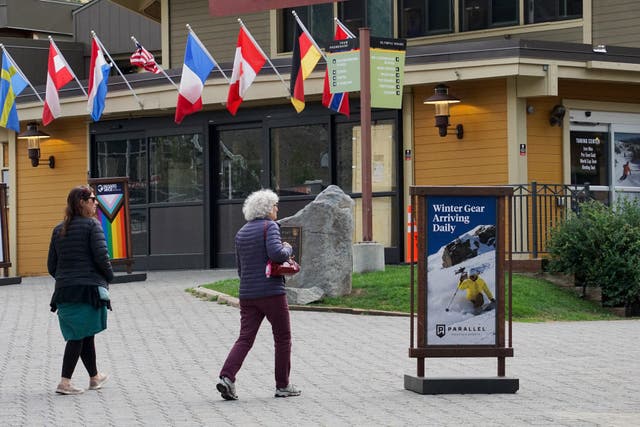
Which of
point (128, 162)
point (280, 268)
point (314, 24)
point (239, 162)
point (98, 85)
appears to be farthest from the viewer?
point (128, 162)

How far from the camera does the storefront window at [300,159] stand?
22.8 metres

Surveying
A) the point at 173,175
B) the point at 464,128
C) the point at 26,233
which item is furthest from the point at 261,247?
the point at 26,233

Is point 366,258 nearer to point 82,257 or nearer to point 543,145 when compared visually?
point 543,145

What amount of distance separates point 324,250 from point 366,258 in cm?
199

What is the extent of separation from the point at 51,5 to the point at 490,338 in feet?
87.9

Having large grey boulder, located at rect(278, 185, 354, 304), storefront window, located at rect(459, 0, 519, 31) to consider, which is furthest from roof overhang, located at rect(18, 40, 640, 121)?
large grey boulder, located at rect(278, 185, 354, 304)

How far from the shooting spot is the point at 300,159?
76.2ft

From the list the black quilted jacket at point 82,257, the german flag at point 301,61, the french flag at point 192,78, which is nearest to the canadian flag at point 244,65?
the french flag at point 192,78

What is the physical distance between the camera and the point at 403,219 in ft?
71.3

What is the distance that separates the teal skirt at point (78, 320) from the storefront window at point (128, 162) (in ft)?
50.7

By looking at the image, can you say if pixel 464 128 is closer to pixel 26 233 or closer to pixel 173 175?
pixel 173 175

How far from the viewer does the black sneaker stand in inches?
368

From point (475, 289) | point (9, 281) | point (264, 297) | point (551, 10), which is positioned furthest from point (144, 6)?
point (475, 289)

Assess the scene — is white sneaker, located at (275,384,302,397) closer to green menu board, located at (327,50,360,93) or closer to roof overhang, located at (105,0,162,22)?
green menu board, located at (327,50,360,93)
